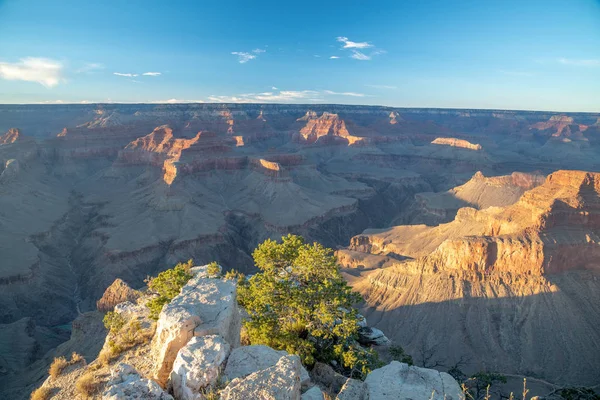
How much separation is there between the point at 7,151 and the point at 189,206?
69.0 meters

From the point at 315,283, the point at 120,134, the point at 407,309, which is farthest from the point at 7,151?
the point at 315,283

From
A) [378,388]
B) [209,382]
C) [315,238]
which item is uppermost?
[209,382]

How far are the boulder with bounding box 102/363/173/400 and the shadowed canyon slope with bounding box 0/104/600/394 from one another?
3461cm

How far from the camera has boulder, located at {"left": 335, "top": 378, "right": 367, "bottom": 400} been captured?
13.8 metres

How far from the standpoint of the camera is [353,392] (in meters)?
14.1

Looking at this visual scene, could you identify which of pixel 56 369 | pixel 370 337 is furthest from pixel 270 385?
pixel 370 337

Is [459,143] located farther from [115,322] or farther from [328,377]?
[115,322]

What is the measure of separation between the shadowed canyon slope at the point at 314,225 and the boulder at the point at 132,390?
114 feet

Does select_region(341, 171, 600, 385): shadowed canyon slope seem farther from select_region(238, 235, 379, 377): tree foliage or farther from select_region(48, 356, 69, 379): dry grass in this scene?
select_region(48, 356, 69, 379): dry grass

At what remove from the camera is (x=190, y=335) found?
14539 mm

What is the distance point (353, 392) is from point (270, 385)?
4.22 metres

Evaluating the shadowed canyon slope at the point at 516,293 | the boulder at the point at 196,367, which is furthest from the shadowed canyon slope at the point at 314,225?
the boulder at the point at 196,367

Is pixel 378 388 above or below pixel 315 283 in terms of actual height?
below

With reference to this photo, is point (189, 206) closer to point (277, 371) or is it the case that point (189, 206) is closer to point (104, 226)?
point (104, 226)
